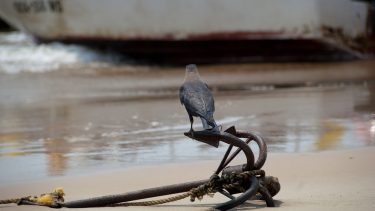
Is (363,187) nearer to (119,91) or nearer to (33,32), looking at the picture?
(119,91)

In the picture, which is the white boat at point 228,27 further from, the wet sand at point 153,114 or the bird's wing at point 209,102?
the bird's wing at point 209,102

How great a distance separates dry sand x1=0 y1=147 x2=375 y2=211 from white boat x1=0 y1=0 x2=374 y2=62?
939 cm

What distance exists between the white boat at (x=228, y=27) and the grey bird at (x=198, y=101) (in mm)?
10939

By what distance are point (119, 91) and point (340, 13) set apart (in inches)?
207

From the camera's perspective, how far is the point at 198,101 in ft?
11.6

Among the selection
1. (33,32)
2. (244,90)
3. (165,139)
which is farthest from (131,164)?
(33,32)

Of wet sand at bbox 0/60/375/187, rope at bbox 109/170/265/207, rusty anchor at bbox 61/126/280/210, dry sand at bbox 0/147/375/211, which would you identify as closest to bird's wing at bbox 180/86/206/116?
rusty anchor at bbox 61/126/280/210

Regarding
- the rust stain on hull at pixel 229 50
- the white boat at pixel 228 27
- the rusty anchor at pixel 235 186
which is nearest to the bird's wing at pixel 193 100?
the rusty anchor at pixel 235 186

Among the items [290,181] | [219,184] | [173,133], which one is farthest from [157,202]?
[173,133]

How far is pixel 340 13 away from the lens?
14.6 m

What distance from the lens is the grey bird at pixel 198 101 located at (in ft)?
11.4

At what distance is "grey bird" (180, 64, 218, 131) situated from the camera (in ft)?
11.4

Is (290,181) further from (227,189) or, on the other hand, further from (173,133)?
(173,133)

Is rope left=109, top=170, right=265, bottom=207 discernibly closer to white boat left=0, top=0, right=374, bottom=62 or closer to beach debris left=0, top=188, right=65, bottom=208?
beach debris left=0, top=188, right=65, bottom=208
